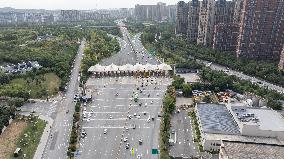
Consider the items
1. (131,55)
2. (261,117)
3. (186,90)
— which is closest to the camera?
(261,117)

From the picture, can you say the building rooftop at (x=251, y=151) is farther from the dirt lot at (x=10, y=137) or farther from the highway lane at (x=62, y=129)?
the dirt lot at (x=10, y=137)

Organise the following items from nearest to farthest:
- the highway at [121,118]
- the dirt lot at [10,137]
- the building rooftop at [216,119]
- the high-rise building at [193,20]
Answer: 1. the dirt lot at [10,137]
2. the highway at [121,118]
3. the building rooftop at [216,119]
4. the high-rise building at [193,20]

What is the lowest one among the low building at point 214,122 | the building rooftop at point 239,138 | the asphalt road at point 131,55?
the building rooftop at point 239,138

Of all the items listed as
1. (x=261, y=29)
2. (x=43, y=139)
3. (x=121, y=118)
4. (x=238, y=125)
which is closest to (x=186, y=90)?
(x=121, y=118)

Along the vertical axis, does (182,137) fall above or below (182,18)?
below

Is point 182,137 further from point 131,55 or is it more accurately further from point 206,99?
point 131,55

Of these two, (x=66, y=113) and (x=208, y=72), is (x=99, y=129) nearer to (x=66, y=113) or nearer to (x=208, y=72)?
(x=66, y=113)

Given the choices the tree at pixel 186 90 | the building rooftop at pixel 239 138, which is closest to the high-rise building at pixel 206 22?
the tree at pixel 186 90
